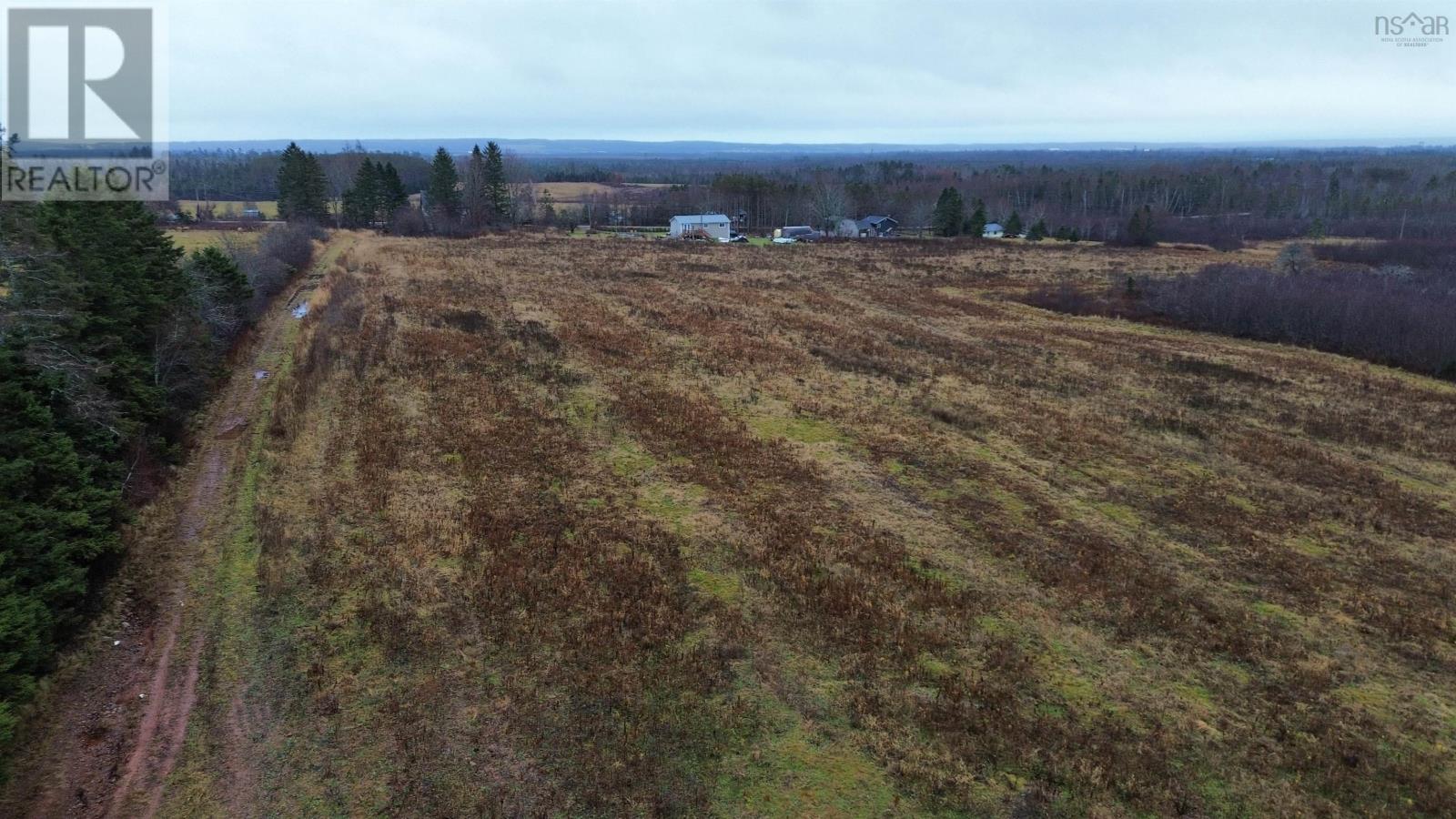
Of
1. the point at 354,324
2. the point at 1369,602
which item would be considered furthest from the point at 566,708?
the point at 354,324

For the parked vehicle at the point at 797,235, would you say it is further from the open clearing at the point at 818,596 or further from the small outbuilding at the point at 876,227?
the open clearing at the point at 818,596

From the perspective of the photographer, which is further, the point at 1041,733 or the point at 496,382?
the point at 496,382

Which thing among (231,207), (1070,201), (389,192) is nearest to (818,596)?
(389,192)

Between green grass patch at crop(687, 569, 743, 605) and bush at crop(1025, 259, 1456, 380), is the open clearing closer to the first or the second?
green grass patch at crop(687, 569, 743, 605)

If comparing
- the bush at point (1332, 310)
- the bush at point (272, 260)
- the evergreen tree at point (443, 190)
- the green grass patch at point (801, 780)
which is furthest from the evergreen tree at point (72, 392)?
the evergreen tree at point (443, 190)

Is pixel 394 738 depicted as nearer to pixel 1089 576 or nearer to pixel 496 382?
pixel 1089 576

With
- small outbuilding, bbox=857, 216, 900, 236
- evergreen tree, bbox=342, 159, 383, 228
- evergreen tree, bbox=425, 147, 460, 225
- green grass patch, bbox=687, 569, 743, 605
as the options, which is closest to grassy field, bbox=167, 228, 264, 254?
evergreen tree, bbox=342, 159, 383, 228
